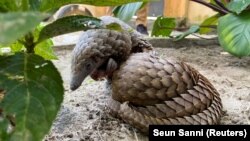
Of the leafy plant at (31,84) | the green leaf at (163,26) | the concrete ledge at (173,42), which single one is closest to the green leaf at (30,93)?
the leafy plant at (31,84)

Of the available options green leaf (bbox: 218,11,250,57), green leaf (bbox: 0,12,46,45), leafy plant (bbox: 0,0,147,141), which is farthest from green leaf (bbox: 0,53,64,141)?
Answer: green leaf (bbox: 218,11,250,57)

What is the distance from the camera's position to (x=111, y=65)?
0.92 m

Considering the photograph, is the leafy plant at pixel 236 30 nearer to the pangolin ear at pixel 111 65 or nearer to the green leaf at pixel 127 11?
the green leaf at pixel 127 11

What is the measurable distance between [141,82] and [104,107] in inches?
8.8

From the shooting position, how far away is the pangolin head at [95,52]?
896 mm

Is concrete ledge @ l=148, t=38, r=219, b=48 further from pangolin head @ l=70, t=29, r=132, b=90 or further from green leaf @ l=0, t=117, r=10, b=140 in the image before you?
green leaf @ l=0, t=117, r=10, b=140

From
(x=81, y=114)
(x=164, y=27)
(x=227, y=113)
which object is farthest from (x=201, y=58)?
(x=81, y=114)

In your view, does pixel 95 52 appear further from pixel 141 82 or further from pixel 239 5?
pixel 239 5

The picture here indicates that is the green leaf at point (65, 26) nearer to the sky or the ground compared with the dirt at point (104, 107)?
nearer to the sky

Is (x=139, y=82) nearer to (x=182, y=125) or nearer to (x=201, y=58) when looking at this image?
(x=182, y=125)

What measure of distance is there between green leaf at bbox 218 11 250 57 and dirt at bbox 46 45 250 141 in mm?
143

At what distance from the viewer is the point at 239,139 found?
0.87 meters

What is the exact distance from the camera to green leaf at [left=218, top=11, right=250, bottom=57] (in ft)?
4.45

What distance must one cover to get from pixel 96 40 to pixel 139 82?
5.6 inches
